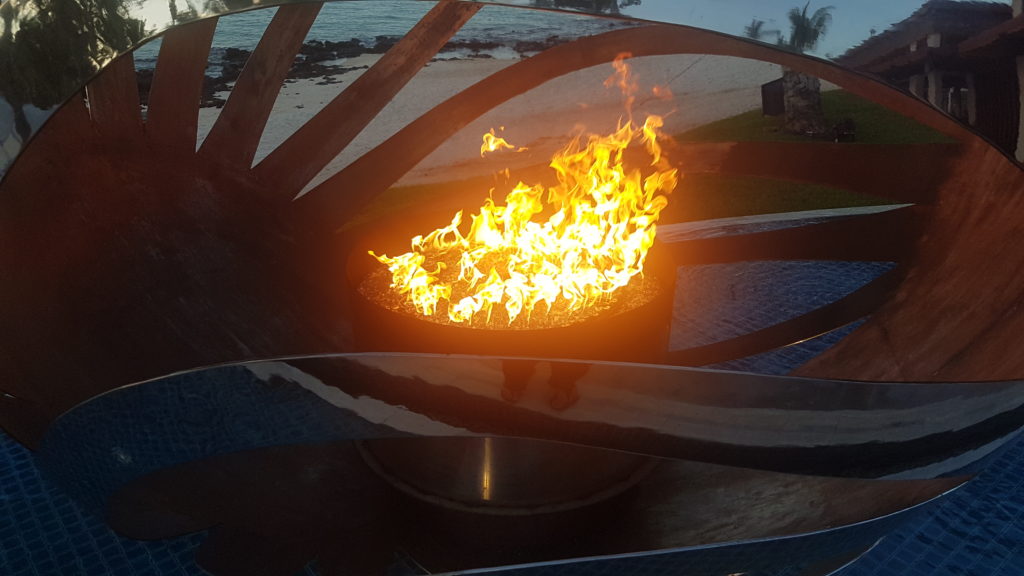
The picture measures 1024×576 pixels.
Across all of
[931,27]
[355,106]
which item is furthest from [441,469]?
[931,27]

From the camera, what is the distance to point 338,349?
Result: 98.0 inches

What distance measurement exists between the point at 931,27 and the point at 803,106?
6051 millimetres

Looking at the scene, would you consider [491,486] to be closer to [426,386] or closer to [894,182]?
[426,386]

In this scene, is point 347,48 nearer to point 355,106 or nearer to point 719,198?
point 719,198

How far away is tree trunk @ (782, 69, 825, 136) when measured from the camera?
6684mm

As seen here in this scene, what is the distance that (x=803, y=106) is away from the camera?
7059mm

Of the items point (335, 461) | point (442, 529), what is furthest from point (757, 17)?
point (335, 461)

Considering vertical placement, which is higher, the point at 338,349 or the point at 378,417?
the point at 378,417

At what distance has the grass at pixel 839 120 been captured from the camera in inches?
298

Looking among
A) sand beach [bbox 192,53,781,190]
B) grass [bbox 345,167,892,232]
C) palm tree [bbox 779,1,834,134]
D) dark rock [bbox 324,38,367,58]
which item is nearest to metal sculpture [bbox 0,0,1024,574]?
palm tree [bbox 779,1,834,134]

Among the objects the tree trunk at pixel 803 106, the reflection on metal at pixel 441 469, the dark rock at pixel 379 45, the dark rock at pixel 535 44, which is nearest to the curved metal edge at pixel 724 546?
the reflection on metal at pixel 441 469

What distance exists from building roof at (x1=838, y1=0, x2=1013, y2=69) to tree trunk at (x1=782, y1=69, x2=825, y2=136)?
5.35 metres

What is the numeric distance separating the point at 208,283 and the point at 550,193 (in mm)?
1104

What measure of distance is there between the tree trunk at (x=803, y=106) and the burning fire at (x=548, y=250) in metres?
4.46
